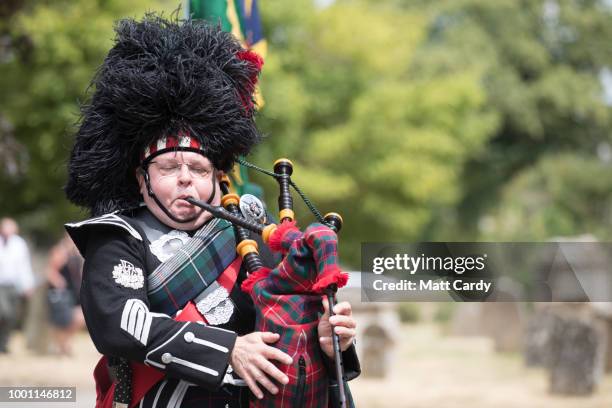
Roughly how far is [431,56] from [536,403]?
17877 millimetres

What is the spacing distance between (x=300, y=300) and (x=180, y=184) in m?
0.56

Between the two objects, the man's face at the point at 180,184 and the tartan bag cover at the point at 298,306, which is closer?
the tartan bag cover at the point at 298,306

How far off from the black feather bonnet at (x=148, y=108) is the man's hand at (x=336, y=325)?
2.29ft

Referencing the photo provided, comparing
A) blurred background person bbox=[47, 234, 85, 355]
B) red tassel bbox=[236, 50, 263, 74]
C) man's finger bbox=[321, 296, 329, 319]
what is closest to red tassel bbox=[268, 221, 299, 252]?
man's finger bbox=[321, 296, 329, 319]

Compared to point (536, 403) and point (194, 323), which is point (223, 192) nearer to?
point (194, 323)

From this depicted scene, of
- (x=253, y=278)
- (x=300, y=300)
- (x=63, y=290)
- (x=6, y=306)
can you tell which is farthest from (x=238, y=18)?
(x=63, y=290)

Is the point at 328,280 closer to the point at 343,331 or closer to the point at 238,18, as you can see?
the point at 343,331

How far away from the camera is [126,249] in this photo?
307 cm

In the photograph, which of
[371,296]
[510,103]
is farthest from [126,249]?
[510,103]

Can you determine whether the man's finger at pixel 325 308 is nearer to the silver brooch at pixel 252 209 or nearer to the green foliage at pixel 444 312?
the silver brooch at pixel 252 209

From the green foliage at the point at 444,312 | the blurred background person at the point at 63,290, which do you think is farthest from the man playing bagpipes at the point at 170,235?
the green foliage at the point at 444,312

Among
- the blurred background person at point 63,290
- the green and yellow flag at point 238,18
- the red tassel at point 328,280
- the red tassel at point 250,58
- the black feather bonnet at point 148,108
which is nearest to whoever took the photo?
the red tassel at point 328,280

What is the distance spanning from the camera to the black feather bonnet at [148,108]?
10.6ft

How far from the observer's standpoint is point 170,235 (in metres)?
3.22
